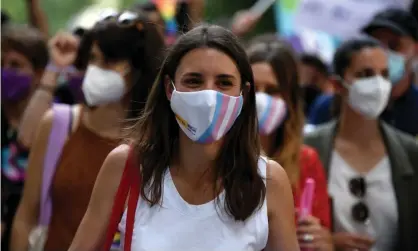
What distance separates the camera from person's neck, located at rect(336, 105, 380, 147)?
508 centimetres

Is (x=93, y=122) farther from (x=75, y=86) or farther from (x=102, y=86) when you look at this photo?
(x=75, y=86)

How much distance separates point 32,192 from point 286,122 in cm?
141

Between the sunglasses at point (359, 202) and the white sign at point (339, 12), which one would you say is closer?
the sunglasses at point (359, 202)

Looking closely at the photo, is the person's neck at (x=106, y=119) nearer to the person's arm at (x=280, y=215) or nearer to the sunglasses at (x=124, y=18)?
the sunglasses at (x=124, y=18)

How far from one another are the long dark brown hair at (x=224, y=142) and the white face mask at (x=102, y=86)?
0.75m

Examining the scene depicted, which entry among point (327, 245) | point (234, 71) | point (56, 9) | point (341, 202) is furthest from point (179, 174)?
point (56, 9)

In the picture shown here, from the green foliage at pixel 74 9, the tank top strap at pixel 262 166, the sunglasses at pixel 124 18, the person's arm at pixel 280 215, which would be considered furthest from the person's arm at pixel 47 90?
the green foliage at pixel 74 9

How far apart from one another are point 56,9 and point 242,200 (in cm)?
1357

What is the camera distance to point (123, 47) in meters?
4.25

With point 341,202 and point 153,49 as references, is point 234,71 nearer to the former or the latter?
point 153,49

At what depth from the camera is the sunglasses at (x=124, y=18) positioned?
14.0 feet

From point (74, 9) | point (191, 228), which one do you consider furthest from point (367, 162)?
point (74, 9)

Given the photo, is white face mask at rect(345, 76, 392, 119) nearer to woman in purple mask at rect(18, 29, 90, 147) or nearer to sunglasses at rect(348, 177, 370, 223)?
sunglasses at rect(348, 177, 370, 223)

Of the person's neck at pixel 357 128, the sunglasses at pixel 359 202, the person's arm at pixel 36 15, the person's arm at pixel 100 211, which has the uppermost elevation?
the person's arm at pixel 36 15
